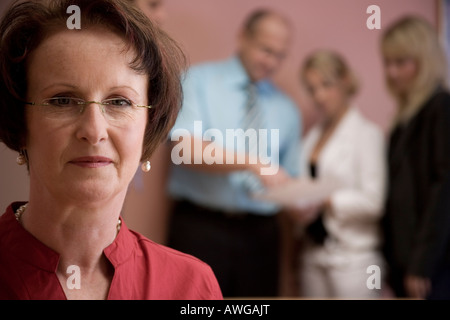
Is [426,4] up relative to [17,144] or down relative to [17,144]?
up

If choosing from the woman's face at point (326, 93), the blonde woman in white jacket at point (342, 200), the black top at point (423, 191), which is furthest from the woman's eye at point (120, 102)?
the woman's face at point (326, 93)

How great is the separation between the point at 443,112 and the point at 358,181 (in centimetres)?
49

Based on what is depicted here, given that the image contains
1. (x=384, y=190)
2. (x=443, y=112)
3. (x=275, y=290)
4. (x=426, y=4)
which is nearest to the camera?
(x=426, y=4)

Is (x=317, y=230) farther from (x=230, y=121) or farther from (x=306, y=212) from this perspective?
(x=230, y=121)

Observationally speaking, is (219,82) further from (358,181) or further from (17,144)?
(17,144)

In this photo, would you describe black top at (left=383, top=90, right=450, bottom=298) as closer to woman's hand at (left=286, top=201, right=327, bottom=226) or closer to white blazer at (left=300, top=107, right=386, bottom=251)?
white blazer at (left=300, top=107, right=386, bottom=251)

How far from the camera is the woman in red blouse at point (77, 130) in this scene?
0.52 m

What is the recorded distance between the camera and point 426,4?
105 centimetres

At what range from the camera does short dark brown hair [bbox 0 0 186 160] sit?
0.53 m

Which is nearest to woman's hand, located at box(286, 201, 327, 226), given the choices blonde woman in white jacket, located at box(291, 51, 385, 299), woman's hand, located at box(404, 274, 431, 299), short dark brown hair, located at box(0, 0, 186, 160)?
blonde woman in white jacket, located at box(291, 51, 385, 299)

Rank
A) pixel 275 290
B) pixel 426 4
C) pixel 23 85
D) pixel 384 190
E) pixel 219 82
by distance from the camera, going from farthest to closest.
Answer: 1. pixel 384 190
2. pixel 219 82
3. pixel 275 290
4. pixel 426 4
5. pixel 23 85

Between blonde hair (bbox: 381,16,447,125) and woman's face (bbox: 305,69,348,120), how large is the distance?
1.00 ft

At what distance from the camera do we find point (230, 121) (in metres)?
1.68
